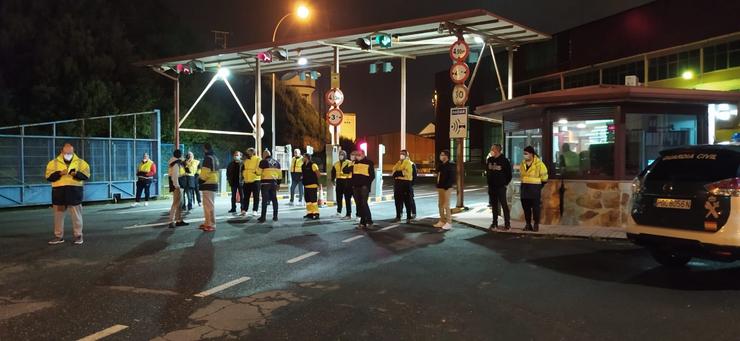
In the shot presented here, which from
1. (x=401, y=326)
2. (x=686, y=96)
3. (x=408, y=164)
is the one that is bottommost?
(x=401, y=326)

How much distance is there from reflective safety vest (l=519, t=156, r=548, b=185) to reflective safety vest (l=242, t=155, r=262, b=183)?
618cm

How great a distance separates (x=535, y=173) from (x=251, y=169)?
666cm

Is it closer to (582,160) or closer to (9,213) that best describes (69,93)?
(9,213)

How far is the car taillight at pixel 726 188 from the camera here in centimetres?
685

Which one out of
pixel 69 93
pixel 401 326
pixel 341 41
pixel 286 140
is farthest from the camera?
pixel 286 140

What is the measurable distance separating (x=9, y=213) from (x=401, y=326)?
554 inches

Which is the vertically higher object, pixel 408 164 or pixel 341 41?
pixel 341 41

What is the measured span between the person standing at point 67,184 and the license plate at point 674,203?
894 centimetres

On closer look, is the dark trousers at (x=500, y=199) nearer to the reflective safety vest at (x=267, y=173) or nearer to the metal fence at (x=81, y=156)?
the reflective safety vest at (x=267, y=173)

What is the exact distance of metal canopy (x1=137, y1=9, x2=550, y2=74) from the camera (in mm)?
14453

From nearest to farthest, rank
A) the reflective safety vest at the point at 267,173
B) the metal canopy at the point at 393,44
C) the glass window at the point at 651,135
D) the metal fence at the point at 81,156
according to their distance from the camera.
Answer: the glass window at the point at 651,135 < the reflective safety vest at the point at 267,173 < the metal canopy at the point at 393,44 < the metal fence at the point at 81,156

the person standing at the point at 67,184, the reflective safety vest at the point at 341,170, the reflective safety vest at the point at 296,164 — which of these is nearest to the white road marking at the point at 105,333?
the person standing at the point at 67,184

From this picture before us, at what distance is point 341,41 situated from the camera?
1688cm

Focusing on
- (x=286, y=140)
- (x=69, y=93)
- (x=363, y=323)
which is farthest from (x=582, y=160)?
(x=286, y=140)
